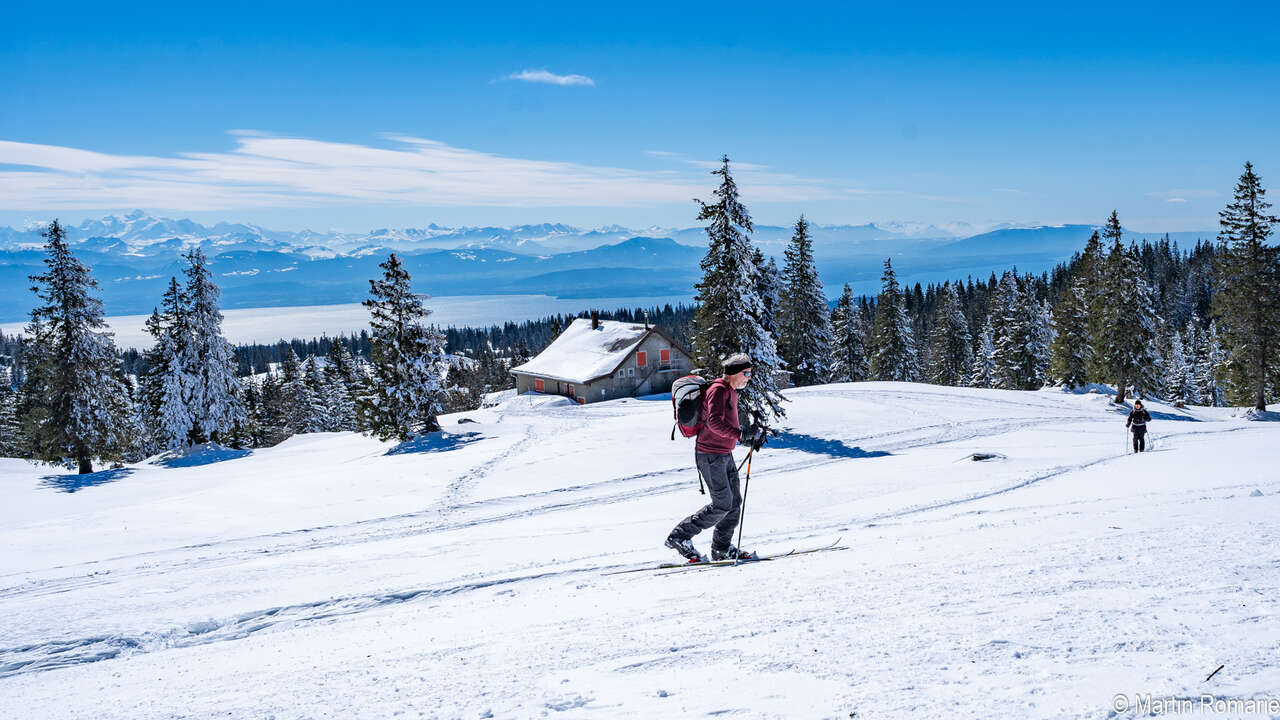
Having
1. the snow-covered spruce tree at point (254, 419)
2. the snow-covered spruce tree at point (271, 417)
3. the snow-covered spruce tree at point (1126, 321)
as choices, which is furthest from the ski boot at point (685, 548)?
the snow-covered spruce tree at point (271, 417)

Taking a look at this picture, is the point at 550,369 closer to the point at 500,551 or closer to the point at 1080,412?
the point at 1080,412

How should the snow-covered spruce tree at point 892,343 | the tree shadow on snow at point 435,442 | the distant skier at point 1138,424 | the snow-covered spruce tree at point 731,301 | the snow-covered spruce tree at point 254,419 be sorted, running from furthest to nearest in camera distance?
1. the snow-covered spruce tree at point 254,419
2. the snow-covered spruce tree at point 892,343
3. the tree shadow on snow at point 435,442
4. the snow-covered spruce tree at point 731,301
5. the distant skier at point 1138,424

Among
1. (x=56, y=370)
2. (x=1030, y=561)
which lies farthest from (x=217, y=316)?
(x=1030, y=561)

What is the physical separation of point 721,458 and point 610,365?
47621mm

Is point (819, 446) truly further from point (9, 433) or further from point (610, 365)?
point (9, 433)

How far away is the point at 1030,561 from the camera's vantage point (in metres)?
6.51

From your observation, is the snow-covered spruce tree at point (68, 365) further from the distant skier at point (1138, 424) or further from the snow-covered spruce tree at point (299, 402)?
the distant skier at point (1138, 424)

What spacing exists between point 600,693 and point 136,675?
471 centimetres

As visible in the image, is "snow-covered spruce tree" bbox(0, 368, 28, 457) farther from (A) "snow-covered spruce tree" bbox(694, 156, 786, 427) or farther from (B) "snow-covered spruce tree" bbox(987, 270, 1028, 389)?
(B) "snow-covered spruce tree" bbox(987, 270, 1028, 389)

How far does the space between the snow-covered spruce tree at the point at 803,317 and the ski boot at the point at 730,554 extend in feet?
148

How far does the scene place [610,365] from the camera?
55.1 metres

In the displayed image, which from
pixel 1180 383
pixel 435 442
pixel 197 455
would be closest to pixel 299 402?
pixel 197 455

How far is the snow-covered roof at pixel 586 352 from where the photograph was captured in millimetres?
Answer: 55844

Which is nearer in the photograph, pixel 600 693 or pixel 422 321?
pixel 600 693
